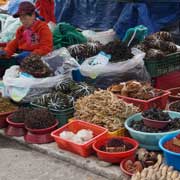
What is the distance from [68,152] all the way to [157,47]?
88.6 inches

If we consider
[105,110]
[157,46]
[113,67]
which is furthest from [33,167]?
[157,46]

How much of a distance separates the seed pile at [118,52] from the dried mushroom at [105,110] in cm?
90

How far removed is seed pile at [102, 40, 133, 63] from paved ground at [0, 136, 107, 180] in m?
1.66

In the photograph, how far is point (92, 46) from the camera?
6.12 meters

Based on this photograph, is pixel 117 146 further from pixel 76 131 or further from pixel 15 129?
pixel 15 129

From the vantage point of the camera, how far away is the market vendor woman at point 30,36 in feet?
19.1

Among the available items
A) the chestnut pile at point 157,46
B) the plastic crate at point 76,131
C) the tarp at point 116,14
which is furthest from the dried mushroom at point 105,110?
the tarp at point 116,14

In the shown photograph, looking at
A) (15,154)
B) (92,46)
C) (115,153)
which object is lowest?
(15,154)

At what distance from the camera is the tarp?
7918 mm

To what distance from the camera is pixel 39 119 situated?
4.68m

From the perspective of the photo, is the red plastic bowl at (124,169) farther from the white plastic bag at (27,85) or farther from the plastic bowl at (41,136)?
the white plastic bag at (27,85)

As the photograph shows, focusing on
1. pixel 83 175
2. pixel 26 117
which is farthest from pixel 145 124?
pixel 26 117

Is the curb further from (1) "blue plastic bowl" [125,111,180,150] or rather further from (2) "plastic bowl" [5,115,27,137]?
(1) "blue plastic bowl" [125,111,180,150]

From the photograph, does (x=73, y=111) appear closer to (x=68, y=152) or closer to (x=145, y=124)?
(x=68, y=152)
